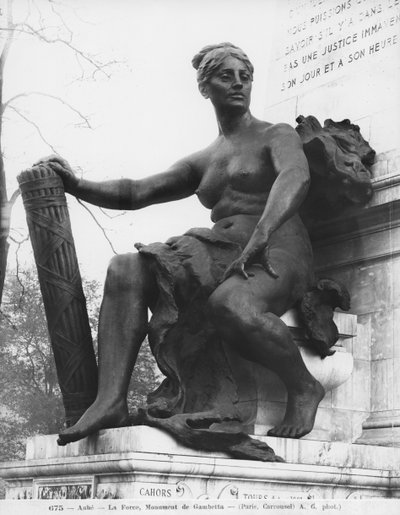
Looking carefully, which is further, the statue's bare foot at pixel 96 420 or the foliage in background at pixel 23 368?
the foliage in background at pixel 23 368

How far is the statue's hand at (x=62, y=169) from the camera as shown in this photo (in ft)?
27.3

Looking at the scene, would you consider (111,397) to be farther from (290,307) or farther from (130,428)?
(290,307)

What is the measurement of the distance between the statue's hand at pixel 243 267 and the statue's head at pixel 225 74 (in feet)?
4.52

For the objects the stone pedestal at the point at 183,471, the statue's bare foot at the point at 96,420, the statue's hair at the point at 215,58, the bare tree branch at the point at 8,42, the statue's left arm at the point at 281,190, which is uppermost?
the bare tree branch at the point at 8,42

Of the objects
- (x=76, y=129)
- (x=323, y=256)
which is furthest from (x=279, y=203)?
(x=76, y=129)

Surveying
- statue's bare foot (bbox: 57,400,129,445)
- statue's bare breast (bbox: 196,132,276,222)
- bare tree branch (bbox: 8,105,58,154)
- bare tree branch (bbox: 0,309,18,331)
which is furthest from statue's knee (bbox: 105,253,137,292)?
bare tree branch (bbox: 0,309,18,331)

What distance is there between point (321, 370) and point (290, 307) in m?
0.51

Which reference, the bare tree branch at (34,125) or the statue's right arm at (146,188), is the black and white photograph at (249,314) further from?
the bare tree branch at (34,125)

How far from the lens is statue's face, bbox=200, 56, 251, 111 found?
8.28 m

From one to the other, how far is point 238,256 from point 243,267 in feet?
1.07

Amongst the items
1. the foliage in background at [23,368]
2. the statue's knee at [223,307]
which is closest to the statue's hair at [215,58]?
the statue's knee at [223,307]

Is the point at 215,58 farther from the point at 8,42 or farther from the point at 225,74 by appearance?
the point at 8,42

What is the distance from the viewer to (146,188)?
29.1ft

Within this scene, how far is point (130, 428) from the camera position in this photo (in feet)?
23.0
